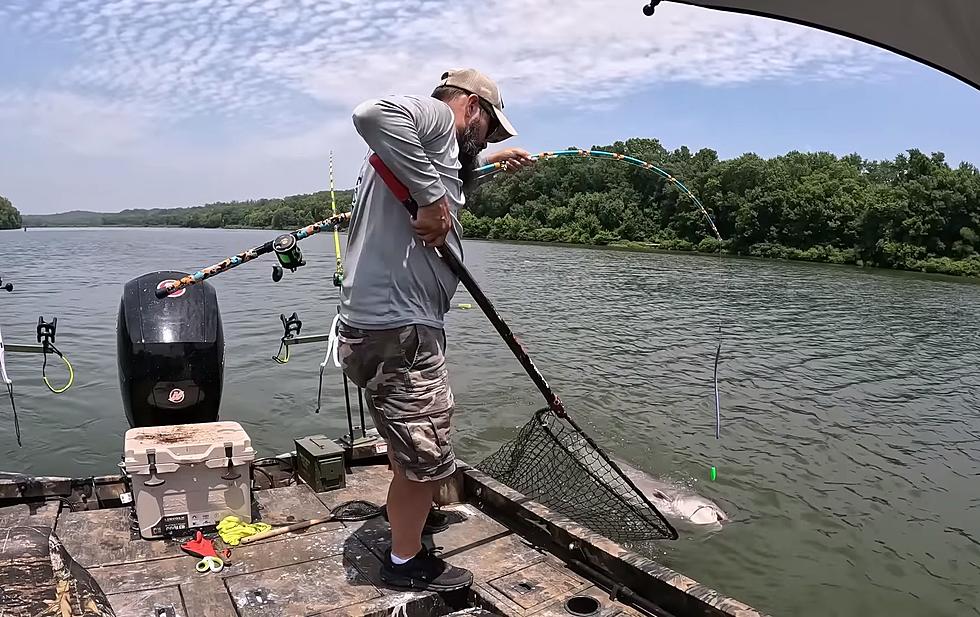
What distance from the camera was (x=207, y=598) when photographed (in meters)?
3.10

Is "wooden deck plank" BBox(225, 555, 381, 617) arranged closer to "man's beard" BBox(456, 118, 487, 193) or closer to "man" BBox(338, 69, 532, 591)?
"man" BBox(338, 69, 532, 591)

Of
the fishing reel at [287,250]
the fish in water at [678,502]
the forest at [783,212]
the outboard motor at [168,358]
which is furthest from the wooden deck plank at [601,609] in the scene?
the forest at [783,212]

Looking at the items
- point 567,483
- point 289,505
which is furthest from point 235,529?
point 567,483

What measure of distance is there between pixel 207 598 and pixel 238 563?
318mm

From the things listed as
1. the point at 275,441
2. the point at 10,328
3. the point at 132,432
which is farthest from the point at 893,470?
the point at 10,328

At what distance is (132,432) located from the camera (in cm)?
380

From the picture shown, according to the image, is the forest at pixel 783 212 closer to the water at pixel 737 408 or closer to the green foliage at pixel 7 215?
the water at pixel 737 408

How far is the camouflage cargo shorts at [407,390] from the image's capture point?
9.82ft

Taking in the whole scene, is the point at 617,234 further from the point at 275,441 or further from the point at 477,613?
the point at 477,613

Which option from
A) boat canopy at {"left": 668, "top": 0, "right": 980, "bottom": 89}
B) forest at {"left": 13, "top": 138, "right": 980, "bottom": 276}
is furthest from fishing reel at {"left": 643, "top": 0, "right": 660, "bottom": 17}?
forest at {"left": 13, "top": 138, "right": 980, "bottom": 276}

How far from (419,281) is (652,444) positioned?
673cm

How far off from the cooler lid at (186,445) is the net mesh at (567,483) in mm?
1619

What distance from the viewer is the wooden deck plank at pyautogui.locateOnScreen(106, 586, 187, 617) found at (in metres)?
2.96

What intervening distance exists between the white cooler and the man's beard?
5.59ft
